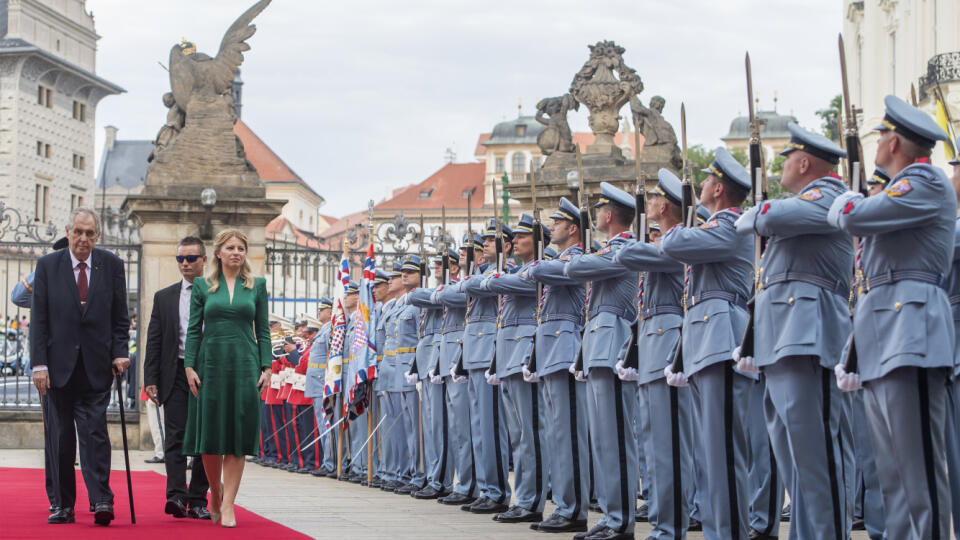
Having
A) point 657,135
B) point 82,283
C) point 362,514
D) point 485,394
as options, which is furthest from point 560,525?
point 657,135

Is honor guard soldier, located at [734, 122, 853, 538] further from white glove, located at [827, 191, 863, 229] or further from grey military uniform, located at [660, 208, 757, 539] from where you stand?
grey military uniform, located at [660, 208, 757, 539]

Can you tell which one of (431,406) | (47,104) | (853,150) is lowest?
(431,406)

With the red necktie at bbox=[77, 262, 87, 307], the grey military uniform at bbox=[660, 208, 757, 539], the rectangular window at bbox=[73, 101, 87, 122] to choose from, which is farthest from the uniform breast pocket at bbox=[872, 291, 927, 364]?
the rectangular window at bbox=[73, 101, 87, 122]

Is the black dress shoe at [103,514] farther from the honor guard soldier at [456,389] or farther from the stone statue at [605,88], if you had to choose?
the stone statue at [605,88]

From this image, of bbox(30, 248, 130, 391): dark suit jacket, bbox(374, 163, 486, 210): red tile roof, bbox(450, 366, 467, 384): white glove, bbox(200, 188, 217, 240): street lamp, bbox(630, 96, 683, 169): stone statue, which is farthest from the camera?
bbox(374, 163, 486, 210): red tile roof

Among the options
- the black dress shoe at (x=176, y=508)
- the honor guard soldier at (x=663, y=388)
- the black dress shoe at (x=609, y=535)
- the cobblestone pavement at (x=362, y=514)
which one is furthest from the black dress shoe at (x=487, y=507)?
the honor guard soldier at (x=663, y=388)

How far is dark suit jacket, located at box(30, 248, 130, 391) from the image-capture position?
8359 mm

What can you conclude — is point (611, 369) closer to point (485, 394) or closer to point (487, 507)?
point (487, 507)

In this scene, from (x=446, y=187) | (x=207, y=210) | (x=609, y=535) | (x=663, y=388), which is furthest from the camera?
(x=446, y=187)

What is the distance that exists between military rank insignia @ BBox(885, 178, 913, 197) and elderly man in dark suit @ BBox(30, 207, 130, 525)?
484 cm

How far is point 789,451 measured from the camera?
6.21m

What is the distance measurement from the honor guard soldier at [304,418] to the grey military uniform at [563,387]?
616 cm

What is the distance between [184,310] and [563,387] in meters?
2.51

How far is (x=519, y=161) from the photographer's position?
269 feet
